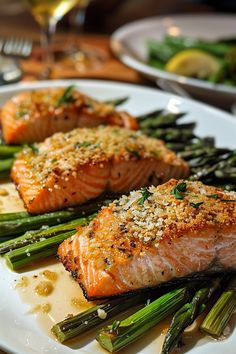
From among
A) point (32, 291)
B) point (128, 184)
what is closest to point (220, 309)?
point (32, 291)

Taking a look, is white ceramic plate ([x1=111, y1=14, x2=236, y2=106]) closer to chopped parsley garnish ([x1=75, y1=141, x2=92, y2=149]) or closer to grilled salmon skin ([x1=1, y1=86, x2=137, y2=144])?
grilled salmon skin ([x1=1, y1=86, x2=137, y2=144])

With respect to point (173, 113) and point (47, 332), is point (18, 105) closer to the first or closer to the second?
point (173, 113)

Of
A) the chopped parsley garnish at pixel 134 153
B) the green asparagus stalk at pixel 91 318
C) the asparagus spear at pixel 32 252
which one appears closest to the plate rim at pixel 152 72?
the chopped parsley garnish at pixel 134 153

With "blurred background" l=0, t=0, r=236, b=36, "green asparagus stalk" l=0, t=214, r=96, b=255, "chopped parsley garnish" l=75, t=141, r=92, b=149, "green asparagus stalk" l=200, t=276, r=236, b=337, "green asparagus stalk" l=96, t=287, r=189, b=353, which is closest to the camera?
"green asparagus stalk" l=96, t=287, r=189, b=353

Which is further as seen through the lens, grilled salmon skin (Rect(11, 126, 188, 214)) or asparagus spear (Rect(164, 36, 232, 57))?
asparagus spear (Rect(164, 36, 232, 57))

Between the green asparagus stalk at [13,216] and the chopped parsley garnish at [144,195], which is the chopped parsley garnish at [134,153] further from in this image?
the green asparagus stalk at [13,216]

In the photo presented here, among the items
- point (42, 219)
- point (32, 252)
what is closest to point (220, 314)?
point (32, 252)

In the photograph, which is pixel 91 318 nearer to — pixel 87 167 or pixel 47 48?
pixel 87 167

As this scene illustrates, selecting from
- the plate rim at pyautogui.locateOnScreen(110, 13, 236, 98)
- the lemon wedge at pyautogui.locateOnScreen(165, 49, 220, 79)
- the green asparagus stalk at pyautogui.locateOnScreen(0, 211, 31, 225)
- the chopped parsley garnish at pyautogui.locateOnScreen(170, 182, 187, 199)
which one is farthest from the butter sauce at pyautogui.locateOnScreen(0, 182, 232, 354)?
the lemon wedge at pyautogui.locateOnScreen(165, 49, 220, 79)
